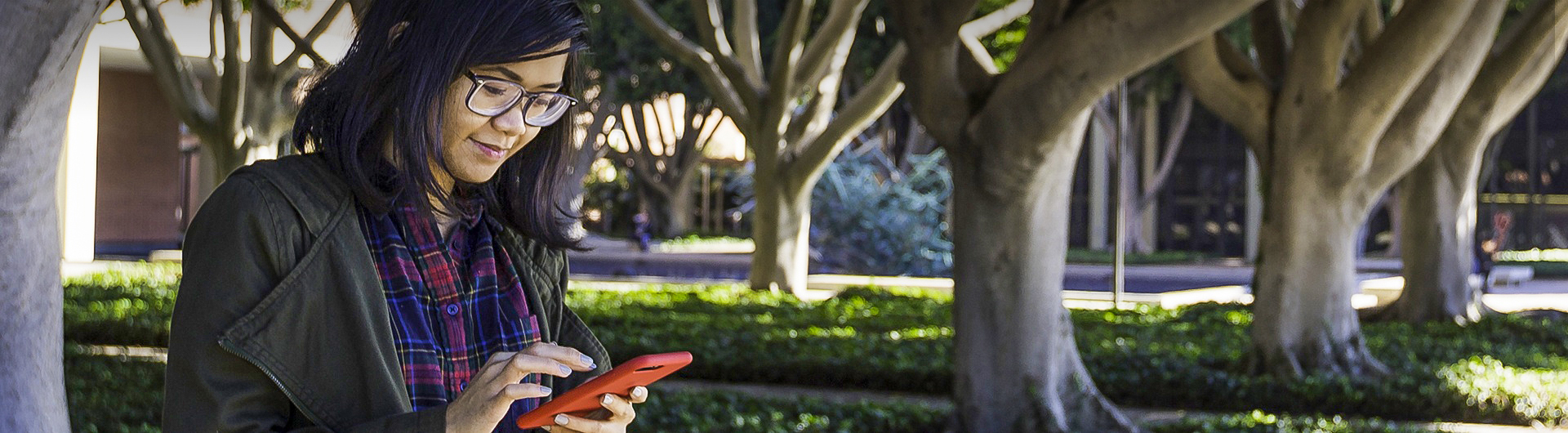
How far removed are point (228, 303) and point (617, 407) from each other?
0.49 metres

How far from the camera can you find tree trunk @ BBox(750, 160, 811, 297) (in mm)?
17031

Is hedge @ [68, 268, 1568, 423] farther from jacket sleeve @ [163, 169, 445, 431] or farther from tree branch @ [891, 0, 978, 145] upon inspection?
jacket sleeve @ [163, 169, 445, 431]

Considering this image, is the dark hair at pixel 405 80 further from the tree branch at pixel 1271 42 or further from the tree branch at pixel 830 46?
the tree branch at pixel 830 46

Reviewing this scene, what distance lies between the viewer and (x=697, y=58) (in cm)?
1659

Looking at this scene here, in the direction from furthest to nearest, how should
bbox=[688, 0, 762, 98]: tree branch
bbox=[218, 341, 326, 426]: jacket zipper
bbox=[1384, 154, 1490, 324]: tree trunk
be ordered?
bbox=[688, 0, 762, 98]: tree branch → bbox=[1384, 154, 1490, 324]: tree trunk → bbox=[218, 341, 326, 426]: jacket zipper

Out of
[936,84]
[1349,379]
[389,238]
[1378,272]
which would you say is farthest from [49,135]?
[1378,272]

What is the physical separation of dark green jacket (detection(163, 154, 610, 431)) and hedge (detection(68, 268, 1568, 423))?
8469 mm

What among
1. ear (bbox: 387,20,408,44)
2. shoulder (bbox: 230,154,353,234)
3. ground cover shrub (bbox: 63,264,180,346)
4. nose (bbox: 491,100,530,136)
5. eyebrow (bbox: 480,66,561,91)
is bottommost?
ground cover shrub (bbox: 63,264,180,346)

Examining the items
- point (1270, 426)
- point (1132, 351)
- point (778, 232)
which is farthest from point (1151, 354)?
point (778, 232)

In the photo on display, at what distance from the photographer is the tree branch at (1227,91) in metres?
9.93

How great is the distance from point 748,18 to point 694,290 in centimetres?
306

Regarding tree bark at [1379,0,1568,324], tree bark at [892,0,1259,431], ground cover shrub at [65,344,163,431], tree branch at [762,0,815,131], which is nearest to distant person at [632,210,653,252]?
tree branch at [762,0,815,131]

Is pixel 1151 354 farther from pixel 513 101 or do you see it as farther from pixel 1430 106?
pixel 513 101

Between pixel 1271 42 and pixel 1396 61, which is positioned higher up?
pixel 1271 42
